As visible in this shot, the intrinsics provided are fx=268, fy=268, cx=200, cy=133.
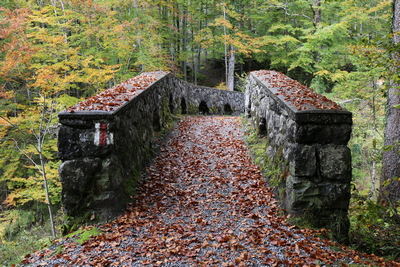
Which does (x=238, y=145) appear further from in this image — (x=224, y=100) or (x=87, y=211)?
(x=224, y=100)

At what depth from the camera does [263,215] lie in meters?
4.09

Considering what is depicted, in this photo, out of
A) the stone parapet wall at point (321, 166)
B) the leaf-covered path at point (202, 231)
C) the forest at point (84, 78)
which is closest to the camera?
the leaf-covered path at point (202, 231)

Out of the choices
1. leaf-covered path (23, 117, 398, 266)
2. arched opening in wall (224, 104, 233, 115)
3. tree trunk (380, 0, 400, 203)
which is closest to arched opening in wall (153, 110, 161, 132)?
leaf-covered path (23, 117, 398, 266)

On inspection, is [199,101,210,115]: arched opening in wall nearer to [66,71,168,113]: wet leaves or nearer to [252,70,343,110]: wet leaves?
[252,70,343,110]: wet leaves

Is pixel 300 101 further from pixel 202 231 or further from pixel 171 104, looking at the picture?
pixel 171 104

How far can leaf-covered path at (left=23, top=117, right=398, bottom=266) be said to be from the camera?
9.86 ft

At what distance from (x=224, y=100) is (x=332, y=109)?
11084 mm

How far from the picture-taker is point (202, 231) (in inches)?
144

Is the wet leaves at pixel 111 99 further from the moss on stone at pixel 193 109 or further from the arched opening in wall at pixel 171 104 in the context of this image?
the moss on stone at pixel 193 109

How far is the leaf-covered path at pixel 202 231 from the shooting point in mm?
3006

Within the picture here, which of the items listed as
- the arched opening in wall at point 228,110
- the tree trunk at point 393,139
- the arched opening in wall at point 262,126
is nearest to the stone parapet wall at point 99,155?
the arched opening in wall at point 262,126

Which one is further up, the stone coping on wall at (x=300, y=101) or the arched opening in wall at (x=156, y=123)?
the stone coping on wall at (x=300, y=101)

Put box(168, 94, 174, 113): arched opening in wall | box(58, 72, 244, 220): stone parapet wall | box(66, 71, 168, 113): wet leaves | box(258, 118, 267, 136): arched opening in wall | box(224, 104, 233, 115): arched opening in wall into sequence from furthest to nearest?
box(224, 104, 233, 115): arched opening in wall → box(168, 94, 174, 113): arched opening in wall → box(258, 118, 267, 136): arched opening in wall → box(66, 71, 168, 113): wet leaves → box(58, 72, 244, 220): stone parapet wall

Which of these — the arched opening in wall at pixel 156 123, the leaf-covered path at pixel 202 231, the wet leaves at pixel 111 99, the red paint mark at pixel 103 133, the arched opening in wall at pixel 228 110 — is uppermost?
the wet leaves at pixel 111 99
